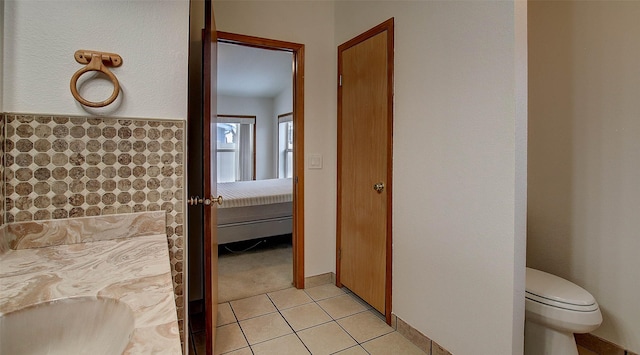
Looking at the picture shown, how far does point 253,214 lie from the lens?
351 centimetres

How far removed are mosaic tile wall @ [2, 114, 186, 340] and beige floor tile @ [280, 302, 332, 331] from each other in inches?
39.3

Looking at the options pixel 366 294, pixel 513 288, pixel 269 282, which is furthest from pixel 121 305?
pixel 269 282

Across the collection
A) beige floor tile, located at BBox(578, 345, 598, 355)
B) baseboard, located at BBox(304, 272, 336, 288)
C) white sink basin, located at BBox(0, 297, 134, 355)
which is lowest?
beige floor tile, located at BBox(578, 345, 598, 355)

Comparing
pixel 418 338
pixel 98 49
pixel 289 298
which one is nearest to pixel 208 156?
pixel 98 49

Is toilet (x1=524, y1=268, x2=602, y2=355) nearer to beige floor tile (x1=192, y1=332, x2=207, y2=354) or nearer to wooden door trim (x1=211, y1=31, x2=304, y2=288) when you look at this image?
wooden door trim (x1=211, y1=31, x2=304, y2=288)

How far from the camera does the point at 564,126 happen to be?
192 cm

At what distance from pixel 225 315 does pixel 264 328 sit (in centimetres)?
35

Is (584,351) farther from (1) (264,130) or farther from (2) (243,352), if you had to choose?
(1) (264,130)

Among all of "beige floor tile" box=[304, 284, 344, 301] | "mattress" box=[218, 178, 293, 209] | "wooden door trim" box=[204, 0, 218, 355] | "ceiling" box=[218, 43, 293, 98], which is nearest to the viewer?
"wooden door trim" box=[204, 0, 218, 355]

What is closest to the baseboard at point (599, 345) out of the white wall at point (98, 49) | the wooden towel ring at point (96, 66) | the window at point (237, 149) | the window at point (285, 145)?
the white wall at point (98, 49)

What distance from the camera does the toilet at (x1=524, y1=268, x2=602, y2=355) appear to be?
139 cm

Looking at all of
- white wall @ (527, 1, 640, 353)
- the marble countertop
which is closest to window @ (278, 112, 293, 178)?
white wall @ (527, 1, 640, 353)

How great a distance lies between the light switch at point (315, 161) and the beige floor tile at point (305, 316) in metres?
1.11

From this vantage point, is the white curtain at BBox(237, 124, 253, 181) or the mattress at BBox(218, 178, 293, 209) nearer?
the mattress at BBox(218, 178, 293, 209)
